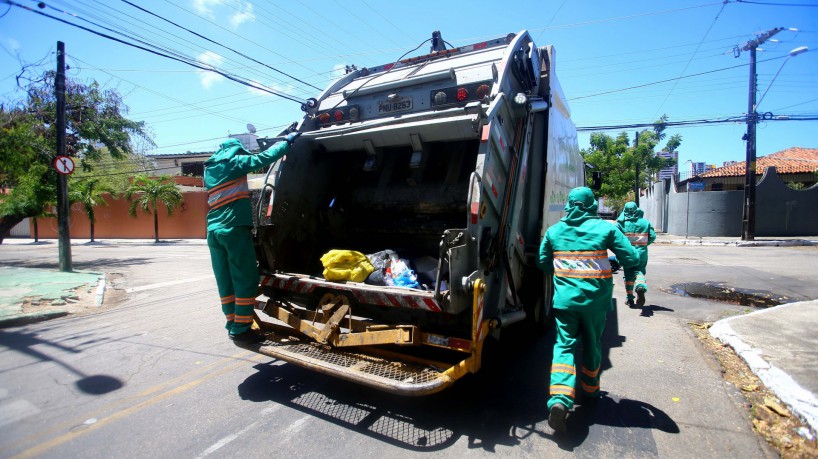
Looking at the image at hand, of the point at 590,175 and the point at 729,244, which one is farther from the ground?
the point at 590,175

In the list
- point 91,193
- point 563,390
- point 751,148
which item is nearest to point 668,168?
point 751,148

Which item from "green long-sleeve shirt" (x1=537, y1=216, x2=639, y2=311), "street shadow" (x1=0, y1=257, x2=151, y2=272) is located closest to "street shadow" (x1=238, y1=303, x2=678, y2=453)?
"green long-sleeve shirt" (x1=537, y1=216, x2=639, y2=311)

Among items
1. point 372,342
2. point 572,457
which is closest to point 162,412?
point 372,342

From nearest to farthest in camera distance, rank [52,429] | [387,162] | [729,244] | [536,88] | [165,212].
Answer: [52,429] < [536,88] < [387,162] < [729,244] < [165,212]

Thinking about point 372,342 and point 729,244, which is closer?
point 372,342

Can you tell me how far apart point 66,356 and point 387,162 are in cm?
380

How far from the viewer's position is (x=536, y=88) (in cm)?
436

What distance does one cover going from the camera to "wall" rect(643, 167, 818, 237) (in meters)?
19.8

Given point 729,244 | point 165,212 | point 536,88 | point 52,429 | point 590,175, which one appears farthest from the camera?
point 165,212

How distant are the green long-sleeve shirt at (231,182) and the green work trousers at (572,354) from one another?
2.59 meters

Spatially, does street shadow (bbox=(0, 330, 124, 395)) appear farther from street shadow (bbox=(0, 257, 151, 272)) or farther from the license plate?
street shadow (bbox=(0, 257, 151, 272))

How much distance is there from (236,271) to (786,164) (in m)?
33.1

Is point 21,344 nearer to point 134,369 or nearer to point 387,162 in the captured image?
point 134,369

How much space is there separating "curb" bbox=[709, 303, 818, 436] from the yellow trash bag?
315cm
